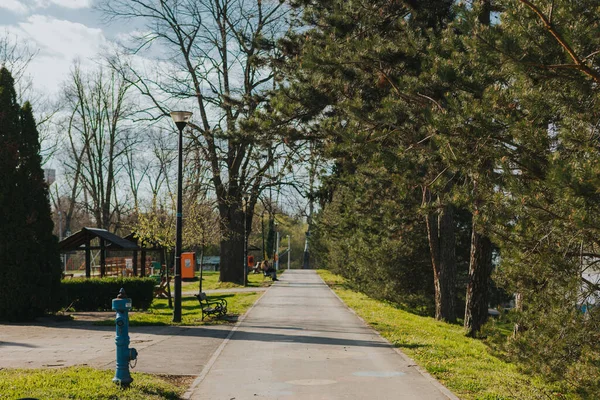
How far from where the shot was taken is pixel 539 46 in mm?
6906

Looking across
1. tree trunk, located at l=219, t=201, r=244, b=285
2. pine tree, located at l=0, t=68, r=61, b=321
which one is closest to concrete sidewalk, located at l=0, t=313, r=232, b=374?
pine tree, located at l=0, t=68, r=61, b=321

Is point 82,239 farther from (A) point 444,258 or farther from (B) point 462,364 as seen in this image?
(B) point 462,364

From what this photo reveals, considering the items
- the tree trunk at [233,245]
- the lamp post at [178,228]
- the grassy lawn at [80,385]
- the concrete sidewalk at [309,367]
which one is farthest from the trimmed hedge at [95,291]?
the tree trunk at [233,245]

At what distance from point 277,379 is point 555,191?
4.90 meters

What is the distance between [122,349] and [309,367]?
3382 millimetres

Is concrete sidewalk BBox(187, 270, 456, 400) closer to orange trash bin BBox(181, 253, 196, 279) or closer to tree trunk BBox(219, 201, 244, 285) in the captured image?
tree trunk BBox(219, 201, 244, 285)

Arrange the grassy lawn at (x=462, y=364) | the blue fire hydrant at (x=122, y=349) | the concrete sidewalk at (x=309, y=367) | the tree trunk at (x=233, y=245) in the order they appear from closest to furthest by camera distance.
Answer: the blue fire hydrant at (x=122, y=349), the concrete sidewalk at (x=309, y=367), the grassy lawn at (x=462, y=364), the tree trunk at (x=233, y=245)

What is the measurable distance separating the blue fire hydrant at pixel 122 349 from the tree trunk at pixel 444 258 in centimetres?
1177

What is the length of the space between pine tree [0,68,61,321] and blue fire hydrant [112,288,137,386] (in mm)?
9701

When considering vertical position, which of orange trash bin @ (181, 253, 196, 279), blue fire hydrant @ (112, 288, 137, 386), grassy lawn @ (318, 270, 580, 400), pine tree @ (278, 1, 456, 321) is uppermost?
pine tree @ (278, 1, 456, 321)

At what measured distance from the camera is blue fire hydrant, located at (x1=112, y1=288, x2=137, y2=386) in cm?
807

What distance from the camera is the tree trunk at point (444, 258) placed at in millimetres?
18688

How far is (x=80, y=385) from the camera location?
26.0 feet

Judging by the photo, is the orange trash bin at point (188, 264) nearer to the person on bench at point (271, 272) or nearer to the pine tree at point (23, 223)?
the person on bench at point (271, 272)
